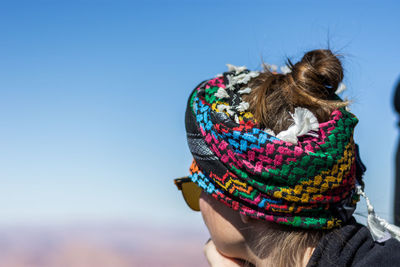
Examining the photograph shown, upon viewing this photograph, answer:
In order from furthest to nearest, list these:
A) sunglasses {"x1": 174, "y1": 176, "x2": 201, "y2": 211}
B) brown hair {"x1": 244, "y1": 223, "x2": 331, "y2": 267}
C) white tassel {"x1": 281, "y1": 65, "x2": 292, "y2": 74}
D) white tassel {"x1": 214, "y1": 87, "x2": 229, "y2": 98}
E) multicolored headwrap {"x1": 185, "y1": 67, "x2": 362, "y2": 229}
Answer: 1. sunglasses {"x1": 174, "y1": 176, "x2": 201, "y2": 211}
2. white tassel {"x1": 281, "y1": 65, "x2": 292, "y2": 74}
3. white tassel {"x1": 214, "y1": 87, "x2": 229, "y2": 98}
4. brown hair {"x1": 244, "y1": 223, "x2": 331, "y2": 267}
5. multicolored headwrap {"x1": 185, "y1": 67, "x2": 362, "y2": 229}

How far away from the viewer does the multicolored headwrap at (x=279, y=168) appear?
1845mm

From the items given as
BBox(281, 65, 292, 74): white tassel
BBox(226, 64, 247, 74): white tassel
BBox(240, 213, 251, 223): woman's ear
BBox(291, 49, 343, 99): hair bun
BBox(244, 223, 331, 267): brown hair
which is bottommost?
BBox(244, 223, 331, 267): brown hair

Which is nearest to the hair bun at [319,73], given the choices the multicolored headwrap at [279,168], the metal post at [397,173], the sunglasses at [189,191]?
the multicolored headwrap at [279,168]

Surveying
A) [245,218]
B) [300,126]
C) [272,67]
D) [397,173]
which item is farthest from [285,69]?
[397,173]

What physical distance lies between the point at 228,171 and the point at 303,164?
32 centimetres

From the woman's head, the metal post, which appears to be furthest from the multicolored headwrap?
the metal post

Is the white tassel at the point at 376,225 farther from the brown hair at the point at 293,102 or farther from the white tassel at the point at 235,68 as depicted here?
the white tassel at the point at 235,68

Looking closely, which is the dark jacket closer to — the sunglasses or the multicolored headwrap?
the multicolored headwrap

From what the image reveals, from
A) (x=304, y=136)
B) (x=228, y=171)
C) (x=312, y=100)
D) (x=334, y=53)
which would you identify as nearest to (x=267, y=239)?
(x=228, y=171)

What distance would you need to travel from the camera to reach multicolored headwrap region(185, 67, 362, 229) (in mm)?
1845

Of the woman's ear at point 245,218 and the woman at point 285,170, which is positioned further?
the woman's ear at point 245,218

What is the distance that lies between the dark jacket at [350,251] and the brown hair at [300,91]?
1.67 feet

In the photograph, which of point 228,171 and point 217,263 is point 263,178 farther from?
point 217,263

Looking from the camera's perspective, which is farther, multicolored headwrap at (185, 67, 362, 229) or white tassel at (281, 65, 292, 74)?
white tassel at (281, 65, 292, 74)
